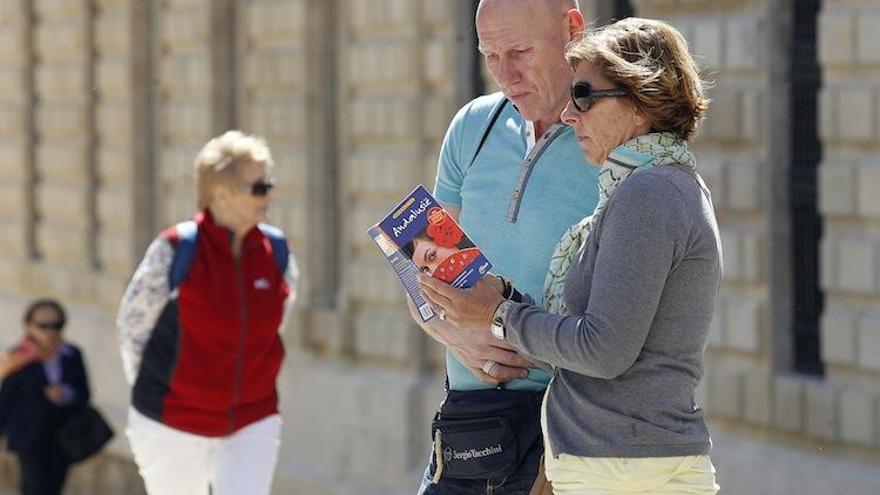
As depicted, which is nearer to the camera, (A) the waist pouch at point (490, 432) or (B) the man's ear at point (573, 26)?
(A) the waist pouch at point (490, 432)

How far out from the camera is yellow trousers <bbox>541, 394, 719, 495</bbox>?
376cm

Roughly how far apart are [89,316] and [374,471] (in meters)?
3.72

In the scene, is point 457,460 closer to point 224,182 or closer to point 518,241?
point 518,241

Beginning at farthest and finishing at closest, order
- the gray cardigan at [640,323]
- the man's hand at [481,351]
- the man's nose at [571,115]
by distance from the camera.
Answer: the man's hand at [481,351] < the man's nose at [571,115] < the gray cardigan at [640,323]

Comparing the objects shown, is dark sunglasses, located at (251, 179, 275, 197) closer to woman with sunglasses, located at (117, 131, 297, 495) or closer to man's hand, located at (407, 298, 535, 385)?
woman with sunglasses, located at (117, 131, 297, 495)

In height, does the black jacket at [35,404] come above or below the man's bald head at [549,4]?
below

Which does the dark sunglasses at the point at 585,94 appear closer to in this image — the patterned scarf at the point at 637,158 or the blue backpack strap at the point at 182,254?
the patterned scarf at the point at 637,158

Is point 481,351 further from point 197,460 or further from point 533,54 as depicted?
point 197,460

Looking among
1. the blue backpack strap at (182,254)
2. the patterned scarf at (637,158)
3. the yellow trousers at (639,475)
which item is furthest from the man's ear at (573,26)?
the blue backpack strap at (182,254)

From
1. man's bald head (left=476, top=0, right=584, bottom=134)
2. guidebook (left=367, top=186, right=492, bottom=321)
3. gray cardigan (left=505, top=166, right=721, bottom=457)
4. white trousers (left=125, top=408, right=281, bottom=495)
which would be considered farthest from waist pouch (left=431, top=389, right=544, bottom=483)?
white trousers (left=125, top=408, right=281, bottom=495)

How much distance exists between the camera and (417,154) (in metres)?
10.8

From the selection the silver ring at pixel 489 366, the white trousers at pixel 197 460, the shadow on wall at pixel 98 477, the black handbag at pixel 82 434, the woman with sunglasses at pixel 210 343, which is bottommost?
the shadow on wall at pixel 98 477

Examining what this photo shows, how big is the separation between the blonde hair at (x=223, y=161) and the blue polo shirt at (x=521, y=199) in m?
2.75

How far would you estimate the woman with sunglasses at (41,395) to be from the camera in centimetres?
1023
